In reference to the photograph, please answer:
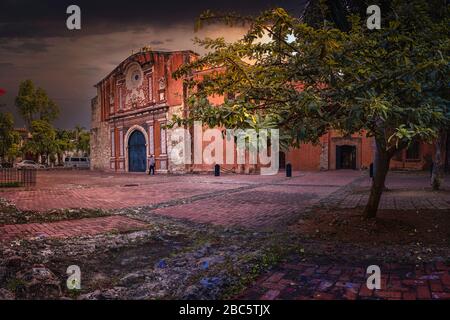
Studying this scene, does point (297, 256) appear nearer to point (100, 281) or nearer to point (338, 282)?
point (338, 282)

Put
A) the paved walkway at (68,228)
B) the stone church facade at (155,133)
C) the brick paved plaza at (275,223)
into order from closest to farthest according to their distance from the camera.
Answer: the brick paved plaza at (275,223), the paved walkway at (68,228), the stone church facade at (155,133)

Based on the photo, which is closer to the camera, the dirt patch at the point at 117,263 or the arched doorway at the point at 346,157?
the dirt patch at the point at 117,263

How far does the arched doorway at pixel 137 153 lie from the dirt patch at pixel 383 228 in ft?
73.2

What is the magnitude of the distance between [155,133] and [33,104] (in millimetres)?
24104

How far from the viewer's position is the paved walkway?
5.42 meters

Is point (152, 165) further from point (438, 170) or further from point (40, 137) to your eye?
point (40, 137)

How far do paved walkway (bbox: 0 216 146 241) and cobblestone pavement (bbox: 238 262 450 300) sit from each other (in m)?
3.44

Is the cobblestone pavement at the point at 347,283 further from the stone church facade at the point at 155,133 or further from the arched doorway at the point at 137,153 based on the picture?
the arched doorway at the point at 137,153

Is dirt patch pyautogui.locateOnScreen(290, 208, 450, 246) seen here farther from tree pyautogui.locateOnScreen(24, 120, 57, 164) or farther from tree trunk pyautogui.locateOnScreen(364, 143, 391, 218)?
tree pyautogui.locateOnScreen(24, 120, 57, 164)

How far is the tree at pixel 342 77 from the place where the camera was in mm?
3385

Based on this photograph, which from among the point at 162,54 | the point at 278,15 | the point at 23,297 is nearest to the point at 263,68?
the point at 278,15

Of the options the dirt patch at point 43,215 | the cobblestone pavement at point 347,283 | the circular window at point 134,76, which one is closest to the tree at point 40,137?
the circular window at point 134,76

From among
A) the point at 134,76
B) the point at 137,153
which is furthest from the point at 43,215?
the point at 134,76

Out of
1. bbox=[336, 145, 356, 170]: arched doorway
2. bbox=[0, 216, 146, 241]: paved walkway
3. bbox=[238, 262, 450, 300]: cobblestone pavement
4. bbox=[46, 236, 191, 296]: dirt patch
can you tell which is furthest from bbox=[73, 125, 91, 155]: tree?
bbox=[238, 262, 450, 300]: cobblestone pavement
